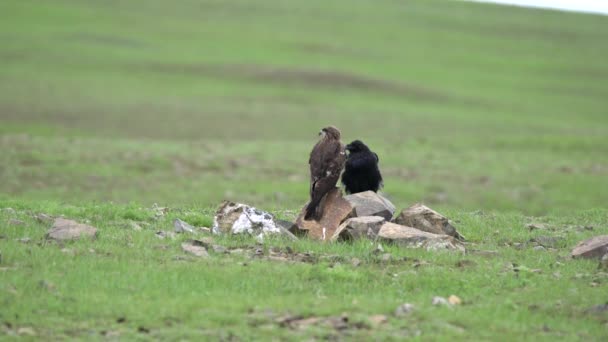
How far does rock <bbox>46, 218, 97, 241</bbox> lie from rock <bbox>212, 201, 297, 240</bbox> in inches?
63.6

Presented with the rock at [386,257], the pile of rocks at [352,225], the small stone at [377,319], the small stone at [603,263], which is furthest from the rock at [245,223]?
the small stone at [603,263]

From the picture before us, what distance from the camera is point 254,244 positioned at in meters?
11.1

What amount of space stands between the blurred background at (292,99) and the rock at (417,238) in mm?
5193

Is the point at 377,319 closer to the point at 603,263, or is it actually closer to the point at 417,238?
the point at 417,238

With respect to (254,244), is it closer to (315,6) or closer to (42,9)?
(42,9)

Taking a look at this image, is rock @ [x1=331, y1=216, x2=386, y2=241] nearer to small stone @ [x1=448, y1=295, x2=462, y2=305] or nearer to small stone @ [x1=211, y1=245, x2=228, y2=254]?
small stone @ [x1=211, y1=245, x2=228, y2=254]

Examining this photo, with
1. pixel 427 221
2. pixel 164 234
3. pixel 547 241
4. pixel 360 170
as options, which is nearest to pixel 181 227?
pixel 164 234

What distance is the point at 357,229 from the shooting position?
450 inches

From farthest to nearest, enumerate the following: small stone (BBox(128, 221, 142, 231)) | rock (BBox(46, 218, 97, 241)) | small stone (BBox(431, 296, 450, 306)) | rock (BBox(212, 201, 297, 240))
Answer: small stone (BBox(128, 221, 142, 231)) → rock (BBox(212, 201, 297, 240)) → rock (BBox(46, 218, 97, 241)) → small stone (BBox(431, 296, 450, 306))

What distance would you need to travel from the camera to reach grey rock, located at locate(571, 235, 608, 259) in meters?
11.0

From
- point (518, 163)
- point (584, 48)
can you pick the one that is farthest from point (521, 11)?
point (518, 163)

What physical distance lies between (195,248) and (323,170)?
7.39 feet

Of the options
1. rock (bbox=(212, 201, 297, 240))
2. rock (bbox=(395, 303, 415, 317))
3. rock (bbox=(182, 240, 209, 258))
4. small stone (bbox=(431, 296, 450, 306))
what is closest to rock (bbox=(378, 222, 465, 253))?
rock (bbox=(212, 201, 297, 240))

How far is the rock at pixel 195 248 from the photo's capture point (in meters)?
10.5
